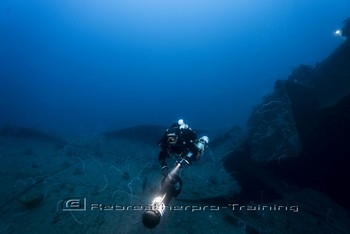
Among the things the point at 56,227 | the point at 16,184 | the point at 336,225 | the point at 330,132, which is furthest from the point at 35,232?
the point at 330,132

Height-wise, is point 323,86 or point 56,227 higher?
point 323,86

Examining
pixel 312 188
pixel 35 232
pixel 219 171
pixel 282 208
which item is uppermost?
pixel 219 171

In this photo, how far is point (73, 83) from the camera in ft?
381

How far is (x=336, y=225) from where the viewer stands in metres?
5.21

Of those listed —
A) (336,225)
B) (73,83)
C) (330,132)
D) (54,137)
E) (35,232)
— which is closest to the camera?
(35,232)

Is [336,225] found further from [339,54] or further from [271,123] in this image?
[339,54]

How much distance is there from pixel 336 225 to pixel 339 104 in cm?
252

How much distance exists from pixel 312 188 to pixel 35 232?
6.16m

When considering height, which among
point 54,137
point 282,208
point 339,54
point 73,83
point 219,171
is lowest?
point 282,208

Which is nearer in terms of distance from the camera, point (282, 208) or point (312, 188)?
point (282, 208)

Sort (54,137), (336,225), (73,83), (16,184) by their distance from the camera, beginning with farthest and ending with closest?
1. (73,83)
2. (54,137)
3. (16,184)
4. (336,225)

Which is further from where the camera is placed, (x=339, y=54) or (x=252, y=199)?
(x=339, y=54)

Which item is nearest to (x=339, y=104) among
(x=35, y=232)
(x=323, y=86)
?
(x=323, y=86)

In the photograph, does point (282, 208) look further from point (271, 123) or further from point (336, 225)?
point (271, 123)
